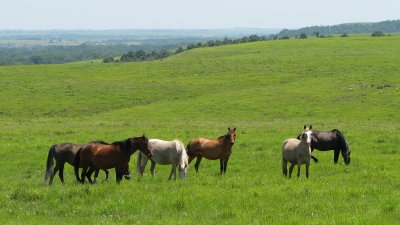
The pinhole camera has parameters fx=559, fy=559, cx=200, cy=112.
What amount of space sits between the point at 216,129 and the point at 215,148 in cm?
1457

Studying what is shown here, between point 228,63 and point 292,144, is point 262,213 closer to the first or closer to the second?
point 292,144

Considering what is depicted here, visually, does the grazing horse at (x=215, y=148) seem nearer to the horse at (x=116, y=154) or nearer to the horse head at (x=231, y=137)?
the horse head at (x=231, y=137)

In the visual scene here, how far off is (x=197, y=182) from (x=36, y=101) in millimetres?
45903

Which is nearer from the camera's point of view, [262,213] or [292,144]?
[262,213]

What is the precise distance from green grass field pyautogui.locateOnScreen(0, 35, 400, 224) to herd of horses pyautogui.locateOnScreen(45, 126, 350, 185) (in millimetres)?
539

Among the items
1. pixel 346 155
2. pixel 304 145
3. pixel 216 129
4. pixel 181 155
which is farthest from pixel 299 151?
pixel 216 129

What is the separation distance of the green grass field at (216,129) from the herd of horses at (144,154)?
1.77ft

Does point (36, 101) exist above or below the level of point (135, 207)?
below

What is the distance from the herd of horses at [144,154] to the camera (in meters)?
17.5

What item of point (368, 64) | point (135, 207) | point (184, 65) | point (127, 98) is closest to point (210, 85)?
point (127, 98)

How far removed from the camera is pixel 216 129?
35125mm

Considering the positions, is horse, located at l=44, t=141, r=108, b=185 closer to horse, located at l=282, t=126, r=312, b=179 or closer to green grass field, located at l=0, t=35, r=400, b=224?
green grass field, located at l=0, t=35, r=400, b=224

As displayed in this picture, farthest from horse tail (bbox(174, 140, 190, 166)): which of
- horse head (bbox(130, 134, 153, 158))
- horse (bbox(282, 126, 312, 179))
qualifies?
horse (bbox(282, 126, 312, 179))

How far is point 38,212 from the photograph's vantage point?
1403cm
